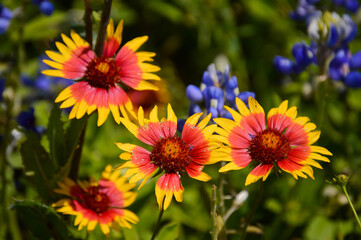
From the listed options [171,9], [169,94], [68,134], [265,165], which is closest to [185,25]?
[171,9]

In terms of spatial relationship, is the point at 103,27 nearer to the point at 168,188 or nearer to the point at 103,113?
the point at 103,113

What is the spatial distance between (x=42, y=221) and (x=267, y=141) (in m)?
0.90

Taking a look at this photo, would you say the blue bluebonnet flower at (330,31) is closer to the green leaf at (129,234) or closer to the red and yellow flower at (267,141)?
the red and yellow flower at (267,141)

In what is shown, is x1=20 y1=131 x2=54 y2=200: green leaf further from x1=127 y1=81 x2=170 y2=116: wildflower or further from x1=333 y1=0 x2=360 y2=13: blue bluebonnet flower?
x1=333 y1=0 x2=360 y2=13: blue bluebonnet flower

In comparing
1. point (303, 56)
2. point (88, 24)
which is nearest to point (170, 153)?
point (88, 24)

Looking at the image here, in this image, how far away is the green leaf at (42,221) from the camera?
1.64m

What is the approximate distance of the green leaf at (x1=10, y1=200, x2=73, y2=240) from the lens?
64.7 inches

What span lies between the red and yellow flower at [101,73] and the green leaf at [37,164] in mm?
313

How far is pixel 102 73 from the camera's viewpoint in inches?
63.6

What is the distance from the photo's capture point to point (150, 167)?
58.6 inches

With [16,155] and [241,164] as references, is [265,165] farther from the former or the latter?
[16,155]

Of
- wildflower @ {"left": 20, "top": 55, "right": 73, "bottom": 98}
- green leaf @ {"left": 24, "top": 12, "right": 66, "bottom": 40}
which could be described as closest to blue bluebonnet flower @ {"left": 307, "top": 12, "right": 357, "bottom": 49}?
wildflower @ {"left": 20, "top": 55, "right": 73, "bottom": 98}

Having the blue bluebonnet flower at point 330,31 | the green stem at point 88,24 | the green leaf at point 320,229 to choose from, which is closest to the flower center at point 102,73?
the green stem at point 88,24

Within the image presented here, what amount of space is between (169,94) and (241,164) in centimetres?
218
